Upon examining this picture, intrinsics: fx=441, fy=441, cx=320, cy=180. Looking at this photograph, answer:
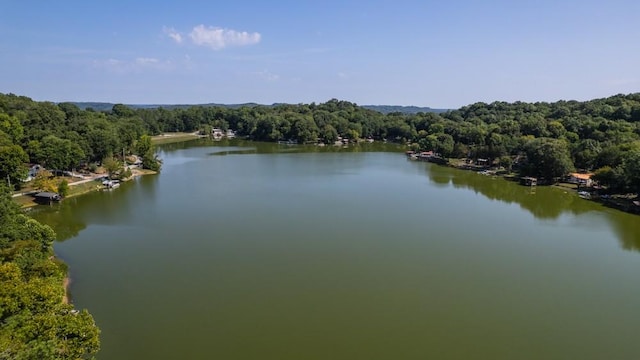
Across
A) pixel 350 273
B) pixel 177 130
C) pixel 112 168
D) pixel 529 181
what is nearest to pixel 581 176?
pixel 529 181

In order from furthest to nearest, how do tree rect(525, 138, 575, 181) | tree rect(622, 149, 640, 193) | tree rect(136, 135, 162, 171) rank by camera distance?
1. tree rect(136, 135, 162, 171)
2. tree rect(525, 138, 575, 181)
3. tree rect(622, 149, 640, 193)

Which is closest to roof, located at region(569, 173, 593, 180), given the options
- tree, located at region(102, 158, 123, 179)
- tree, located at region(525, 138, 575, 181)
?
tree, located at region(525, 138, 575, 181)

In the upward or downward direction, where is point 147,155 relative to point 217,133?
downward

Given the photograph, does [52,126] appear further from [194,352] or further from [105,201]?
[194,352]

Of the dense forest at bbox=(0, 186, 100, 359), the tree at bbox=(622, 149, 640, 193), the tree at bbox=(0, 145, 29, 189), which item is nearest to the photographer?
the dense forest at bbox=(0, 186, 100, 359)

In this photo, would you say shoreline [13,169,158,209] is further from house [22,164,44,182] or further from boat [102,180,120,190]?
house [22,164,44,182]

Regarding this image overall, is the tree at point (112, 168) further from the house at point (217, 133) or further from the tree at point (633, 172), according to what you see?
the house at point (217, 133)

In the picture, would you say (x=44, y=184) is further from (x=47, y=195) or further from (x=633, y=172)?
(x=633, y=172)
